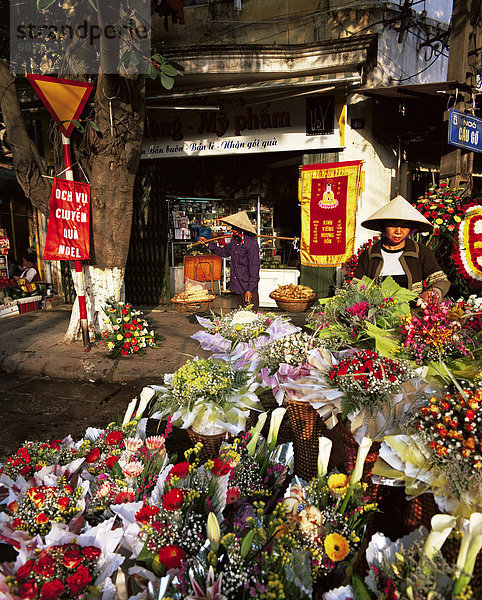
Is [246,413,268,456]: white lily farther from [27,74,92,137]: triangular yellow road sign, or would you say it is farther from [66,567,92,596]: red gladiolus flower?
[27,74,92,137]: triangular yellow road sign

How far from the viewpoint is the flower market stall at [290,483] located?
1.46m

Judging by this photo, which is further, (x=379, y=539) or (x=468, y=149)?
(x=468, y=149)

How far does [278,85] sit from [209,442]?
24.6ft

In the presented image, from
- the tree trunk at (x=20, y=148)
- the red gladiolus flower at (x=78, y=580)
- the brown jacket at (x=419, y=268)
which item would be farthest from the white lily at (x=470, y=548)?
the tree trunk at (x=20, y=148)

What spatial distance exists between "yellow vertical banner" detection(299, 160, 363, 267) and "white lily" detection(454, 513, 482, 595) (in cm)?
777

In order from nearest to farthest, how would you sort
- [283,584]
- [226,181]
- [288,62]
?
[283,584], [288,62], [226,181]

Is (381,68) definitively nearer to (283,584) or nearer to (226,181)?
(226,181)

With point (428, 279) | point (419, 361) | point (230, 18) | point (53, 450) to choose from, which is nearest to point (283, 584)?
point (419, 361)

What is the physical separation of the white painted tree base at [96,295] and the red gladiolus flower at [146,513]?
5.21 m

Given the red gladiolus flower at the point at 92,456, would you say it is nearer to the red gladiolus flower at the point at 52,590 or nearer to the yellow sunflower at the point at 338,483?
the red gladiolus flower at the point at 52,590

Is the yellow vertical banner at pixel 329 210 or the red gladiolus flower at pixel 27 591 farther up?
the yellow vertical banner at pixel 329 210

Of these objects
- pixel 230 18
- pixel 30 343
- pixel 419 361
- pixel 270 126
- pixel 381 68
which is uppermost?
pixel 230 18

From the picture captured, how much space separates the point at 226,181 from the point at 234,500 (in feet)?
33.1

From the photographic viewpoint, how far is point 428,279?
4023 mm
